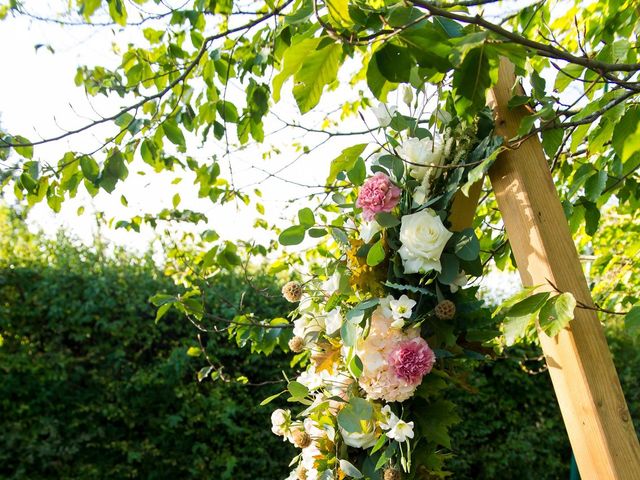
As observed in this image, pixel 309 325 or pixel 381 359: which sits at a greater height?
pixel 309 325

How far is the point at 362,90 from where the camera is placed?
3.71 metres

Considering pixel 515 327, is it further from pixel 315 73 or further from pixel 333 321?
pixel 315 73

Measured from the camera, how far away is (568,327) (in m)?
1.21

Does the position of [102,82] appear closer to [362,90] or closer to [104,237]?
[362,90]

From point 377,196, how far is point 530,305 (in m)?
0.40

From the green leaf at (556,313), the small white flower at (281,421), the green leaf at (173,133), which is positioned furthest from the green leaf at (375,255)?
the green leaf at (173,133)

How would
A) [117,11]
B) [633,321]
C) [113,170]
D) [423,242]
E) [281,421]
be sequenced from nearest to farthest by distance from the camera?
[633,321] → [423,242] → [281,421] → [113,170] → [117,11]

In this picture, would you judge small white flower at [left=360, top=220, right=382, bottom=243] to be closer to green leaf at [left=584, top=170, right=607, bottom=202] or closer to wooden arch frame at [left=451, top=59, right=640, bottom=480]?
wooden arch frame at [left=451, top=59, right=640, bottom=480]

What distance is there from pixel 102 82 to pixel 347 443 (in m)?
1.54

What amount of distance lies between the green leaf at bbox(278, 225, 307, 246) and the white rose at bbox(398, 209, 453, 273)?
0.31m

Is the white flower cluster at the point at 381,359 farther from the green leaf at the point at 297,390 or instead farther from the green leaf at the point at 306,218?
the green leaf at the point at 306,218

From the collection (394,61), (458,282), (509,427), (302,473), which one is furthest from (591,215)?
(509,427)

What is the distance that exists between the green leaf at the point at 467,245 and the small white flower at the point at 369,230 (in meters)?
0.17

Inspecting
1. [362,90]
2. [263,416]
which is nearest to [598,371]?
[362,90]
